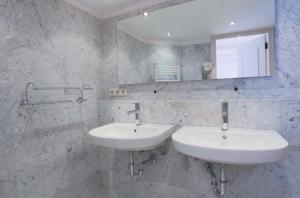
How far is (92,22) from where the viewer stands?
1.80 metres

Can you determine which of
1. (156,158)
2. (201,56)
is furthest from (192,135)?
(201,56)

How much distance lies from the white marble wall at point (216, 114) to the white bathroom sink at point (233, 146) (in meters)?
0.14

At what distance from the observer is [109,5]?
1.70 metres

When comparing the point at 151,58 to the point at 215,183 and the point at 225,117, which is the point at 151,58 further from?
the point at 215,183

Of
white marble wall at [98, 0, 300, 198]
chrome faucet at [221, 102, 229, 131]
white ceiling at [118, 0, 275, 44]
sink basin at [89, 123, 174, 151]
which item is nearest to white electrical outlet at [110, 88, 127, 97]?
white marble wall at [98, 0, 300, 198]

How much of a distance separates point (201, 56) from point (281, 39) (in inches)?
21.5

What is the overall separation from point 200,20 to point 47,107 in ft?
4.72

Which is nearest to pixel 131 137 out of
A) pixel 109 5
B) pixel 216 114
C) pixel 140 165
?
pixel 140 165

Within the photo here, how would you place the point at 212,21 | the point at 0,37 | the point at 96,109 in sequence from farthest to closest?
the point at 96,109 < the point at 212,21 < the point at 0,37

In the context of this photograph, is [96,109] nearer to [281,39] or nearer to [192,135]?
[192,135]

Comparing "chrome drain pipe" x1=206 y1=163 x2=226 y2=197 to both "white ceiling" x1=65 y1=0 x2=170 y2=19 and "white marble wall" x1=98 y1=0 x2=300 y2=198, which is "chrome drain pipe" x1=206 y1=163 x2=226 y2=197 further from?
"white ceiling" x1=65 y1=0 x2=170 y2=19

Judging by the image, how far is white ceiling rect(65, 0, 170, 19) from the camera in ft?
5.33

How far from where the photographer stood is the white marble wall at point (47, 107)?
1.16m

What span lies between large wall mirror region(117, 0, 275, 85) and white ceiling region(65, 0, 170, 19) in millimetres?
113
